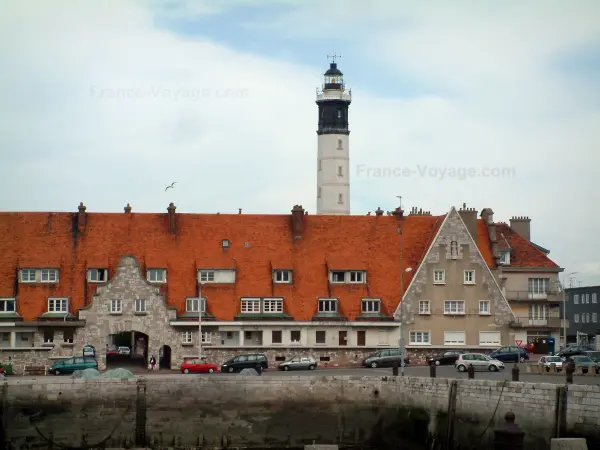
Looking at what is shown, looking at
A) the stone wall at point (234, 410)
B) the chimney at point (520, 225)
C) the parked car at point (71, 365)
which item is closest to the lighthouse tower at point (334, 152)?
the chimney at point (520, 225)

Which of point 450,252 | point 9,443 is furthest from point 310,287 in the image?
point 9,443

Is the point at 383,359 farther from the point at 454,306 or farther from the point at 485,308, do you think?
the point at 485,308

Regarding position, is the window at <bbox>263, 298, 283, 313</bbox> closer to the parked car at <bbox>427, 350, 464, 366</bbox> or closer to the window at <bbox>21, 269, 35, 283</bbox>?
the parked car at <bbox>427, 350, 464, 366</bbox>

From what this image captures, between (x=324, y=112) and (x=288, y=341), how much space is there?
166 feet

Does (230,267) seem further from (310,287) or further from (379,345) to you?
(379,345)

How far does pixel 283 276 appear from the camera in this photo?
8556 cm

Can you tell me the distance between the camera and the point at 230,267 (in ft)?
278

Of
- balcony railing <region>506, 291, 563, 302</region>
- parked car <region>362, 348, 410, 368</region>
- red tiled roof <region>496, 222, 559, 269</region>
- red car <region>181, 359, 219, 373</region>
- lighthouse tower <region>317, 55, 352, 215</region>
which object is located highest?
lighthouse tower <region>317, 55, 352, 215</region>

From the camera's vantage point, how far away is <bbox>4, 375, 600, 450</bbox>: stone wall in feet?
184

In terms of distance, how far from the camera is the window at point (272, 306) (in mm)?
83431

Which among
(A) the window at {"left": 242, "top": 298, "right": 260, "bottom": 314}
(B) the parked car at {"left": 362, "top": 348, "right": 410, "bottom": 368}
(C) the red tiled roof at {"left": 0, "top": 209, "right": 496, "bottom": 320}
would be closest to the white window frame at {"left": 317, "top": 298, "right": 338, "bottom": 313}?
(C) the red tiled roof at {"left": 0, "top": 209, "right": 496, "bottom": 320}

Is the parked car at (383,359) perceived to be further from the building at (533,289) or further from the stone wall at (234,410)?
the stone wall at (234,410)

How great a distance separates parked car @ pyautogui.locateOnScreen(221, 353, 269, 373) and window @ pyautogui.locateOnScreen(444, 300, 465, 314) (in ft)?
47.9

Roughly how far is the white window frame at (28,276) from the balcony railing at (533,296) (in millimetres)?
34976
